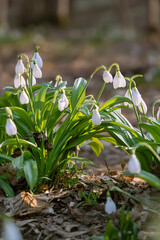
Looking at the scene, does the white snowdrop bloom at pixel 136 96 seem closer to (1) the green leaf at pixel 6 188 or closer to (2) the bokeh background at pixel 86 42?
(1) the green leaf at pixel 6 188

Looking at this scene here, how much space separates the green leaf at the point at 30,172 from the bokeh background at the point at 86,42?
6.66 feet

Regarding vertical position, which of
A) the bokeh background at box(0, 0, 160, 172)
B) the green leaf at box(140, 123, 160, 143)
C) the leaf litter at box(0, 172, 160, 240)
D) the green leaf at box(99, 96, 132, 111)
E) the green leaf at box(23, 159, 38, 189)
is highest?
the bokeh background at box(0, 0, 160, 172)

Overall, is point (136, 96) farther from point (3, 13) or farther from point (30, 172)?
point (3, 13)

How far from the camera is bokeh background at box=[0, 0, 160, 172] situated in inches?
329

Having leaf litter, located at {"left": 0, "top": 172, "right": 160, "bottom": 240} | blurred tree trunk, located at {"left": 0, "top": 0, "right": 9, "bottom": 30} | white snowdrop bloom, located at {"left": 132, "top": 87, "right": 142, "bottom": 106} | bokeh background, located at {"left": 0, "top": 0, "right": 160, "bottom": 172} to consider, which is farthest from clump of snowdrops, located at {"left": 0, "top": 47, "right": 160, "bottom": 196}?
blurred tree trunk, located at {"left": 0, "top": 0, "right": 9, "bottom": 30}

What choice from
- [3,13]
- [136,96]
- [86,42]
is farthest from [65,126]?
[3,13]

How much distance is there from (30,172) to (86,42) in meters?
11.0

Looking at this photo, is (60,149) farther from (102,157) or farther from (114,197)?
(102,157)

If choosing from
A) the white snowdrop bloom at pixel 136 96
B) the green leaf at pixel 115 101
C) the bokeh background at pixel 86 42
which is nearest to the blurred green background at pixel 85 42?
the bokeh background at pixel 86 42

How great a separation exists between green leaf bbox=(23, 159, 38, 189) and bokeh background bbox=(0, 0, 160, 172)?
203 cm

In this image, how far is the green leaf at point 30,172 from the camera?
2.32 meters

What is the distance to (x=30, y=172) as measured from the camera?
2375 millimetres

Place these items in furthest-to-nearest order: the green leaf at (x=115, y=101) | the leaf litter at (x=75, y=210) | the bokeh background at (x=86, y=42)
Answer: the bokeh background at (x=86, y=42) → the green leaf at (x=115, y=101) → the leaf litter at (x=75, y=210)

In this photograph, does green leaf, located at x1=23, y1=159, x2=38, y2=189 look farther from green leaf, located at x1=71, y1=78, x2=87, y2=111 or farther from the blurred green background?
the blurred green background
